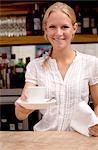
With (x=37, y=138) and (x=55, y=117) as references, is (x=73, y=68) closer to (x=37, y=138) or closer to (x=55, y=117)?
(x=55, y=117)

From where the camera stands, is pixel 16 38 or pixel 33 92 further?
pixel 16 38

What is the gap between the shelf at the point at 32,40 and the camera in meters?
2.80

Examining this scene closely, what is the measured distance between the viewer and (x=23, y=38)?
9.31 feet

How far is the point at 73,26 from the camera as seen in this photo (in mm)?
1584

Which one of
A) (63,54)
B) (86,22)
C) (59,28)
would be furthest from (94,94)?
(86,22)

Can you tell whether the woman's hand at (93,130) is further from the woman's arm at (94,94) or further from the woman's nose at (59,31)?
the woman's nose at (59,31)

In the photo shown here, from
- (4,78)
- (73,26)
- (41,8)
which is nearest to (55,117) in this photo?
(73,26)

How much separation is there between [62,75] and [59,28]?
0.76 feet

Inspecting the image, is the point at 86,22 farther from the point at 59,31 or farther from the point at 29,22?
the point at 59,31

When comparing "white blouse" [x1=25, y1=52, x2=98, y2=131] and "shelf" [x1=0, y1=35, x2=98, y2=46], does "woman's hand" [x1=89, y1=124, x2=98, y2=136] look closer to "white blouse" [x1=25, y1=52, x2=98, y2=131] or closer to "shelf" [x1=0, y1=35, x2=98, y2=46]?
"white blouse" [x1=25, y1=52, x2=98, y2=131]

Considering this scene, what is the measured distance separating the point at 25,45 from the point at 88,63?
4.73 feet

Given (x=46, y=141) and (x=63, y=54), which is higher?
(x=63, y=54)

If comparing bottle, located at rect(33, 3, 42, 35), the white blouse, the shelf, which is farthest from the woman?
bottle, located at rect(33, 3, 42, 35)

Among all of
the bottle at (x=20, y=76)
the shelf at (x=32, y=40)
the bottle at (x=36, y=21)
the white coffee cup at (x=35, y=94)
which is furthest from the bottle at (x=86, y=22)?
the white coffee cup at (x=35, y=94)
